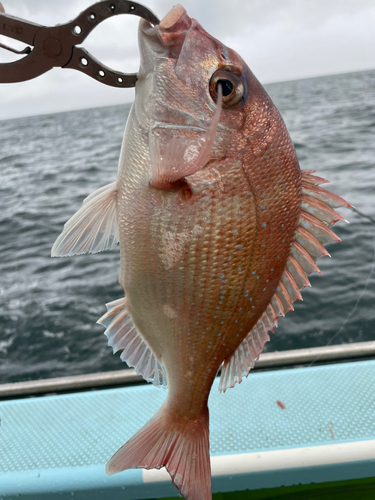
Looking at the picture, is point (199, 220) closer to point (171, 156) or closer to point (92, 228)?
point (171, 156)

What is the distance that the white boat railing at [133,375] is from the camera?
292cm

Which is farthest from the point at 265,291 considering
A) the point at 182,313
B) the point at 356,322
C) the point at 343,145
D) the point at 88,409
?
the point at 343,145

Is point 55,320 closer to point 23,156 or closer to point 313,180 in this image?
point 313,180

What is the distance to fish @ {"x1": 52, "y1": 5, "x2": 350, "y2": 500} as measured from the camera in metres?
1.12

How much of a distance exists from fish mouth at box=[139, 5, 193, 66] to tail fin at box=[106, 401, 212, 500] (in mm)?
1101

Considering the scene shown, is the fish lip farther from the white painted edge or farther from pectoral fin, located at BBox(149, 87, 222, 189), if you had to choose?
the white painted edge

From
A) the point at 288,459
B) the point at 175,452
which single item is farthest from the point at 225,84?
the point at 288,459

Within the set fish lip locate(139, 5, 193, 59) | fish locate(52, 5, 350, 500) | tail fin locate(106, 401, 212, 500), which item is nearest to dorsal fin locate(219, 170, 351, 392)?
fish locate(52, 5, 350, 500)

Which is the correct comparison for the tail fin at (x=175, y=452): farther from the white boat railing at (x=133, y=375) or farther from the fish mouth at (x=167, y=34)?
the white boat railing at (x=133, y=375)

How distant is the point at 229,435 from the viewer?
224cm

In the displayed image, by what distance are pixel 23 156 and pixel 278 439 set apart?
2189 cm

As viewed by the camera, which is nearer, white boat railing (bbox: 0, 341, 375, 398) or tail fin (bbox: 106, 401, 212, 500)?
tail fin (bbox: 106, 401, 212, 500)

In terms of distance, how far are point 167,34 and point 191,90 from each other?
0.54 feet

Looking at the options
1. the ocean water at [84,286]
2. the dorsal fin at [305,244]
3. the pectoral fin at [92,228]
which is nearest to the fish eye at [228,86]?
the dorsal fin at [305,244]
